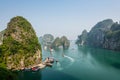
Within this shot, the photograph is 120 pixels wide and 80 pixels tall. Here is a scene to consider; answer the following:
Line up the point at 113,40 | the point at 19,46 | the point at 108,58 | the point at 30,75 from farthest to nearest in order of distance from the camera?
the point at 113,40
the point at 108,58
the point at 19,46
the point at 30,75

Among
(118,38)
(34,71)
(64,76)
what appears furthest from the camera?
(118,38)

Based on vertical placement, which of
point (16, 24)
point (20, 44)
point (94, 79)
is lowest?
point (94, 79)

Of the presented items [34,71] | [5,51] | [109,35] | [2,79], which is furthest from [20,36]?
[109,35]

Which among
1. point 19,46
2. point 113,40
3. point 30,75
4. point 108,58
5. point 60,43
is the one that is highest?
point 113,40

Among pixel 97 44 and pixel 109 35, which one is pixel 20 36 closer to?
pixel 109 35

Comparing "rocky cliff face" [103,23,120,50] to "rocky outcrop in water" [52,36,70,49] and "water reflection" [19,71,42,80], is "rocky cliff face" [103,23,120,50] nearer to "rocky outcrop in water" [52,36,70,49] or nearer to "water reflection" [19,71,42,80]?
"rocky outcrop in water" [52,36,70,49]

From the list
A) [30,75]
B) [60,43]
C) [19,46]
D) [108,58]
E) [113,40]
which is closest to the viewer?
[30,75]

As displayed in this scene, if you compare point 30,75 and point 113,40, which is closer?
point 30,75

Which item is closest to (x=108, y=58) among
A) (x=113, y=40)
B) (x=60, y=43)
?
(x=113, y=40)

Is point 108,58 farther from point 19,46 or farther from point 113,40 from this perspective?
point 19,46
